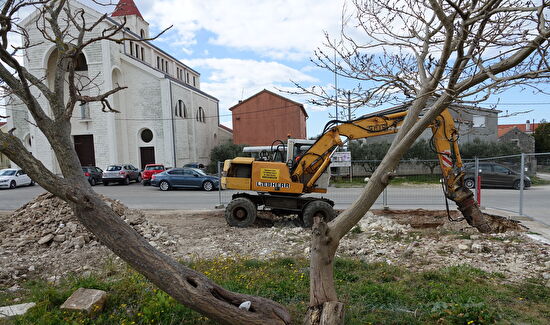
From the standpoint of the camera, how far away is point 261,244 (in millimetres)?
8156

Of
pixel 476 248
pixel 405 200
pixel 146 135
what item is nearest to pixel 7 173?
pixel 146 135

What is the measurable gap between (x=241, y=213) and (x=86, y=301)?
606 centimetres

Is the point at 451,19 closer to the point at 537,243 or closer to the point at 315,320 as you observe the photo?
the point at 315,320

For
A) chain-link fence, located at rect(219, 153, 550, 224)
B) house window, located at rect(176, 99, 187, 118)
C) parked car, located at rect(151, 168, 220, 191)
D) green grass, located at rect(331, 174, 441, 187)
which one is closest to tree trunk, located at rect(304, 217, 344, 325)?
chain-link fence, located at rect(219, 153, 550, 224)

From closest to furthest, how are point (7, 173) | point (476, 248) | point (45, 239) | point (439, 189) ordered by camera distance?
point (476, 248) → point (45, 239) → point (439, 189) → point (7, 173)

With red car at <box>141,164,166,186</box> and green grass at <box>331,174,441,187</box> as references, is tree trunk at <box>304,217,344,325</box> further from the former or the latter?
red car at <box>141,164,166,186</box>

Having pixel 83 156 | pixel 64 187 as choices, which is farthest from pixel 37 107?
pixel 83 156

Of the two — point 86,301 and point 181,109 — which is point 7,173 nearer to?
point 181,109

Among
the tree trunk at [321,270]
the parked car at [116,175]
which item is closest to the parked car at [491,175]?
the tree trunk at [321,270]

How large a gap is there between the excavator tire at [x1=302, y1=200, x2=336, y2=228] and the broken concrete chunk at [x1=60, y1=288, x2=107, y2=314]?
20.0 feet

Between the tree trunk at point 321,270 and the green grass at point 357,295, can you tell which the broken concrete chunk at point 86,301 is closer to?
the green grass at point 357,295

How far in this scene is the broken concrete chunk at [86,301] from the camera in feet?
13.6

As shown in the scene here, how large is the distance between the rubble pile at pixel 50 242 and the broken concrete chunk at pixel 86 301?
235 cm

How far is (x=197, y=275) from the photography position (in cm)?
366
